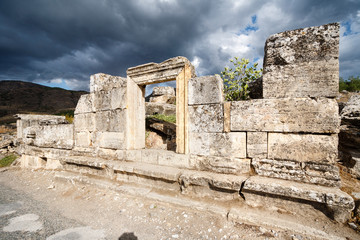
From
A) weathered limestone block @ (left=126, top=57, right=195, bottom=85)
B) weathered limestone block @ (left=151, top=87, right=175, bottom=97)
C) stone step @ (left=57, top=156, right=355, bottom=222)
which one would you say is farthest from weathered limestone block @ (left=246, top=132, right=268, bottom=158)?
weathered limestone block @ (left=151, top=87, right=175, bottom=97)

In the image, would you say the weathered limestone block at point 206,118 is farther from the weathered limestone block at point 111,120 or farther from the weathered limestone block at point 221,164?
the weathered limestone block at point 111,120

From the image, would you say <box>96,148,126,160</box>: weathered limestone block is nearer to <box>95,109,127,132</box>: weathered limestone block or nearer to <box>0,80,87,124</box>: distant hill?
<box>95,109,127,132</box>: weathered limestone block

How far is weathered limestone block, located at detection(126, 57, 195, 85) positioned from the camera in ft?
11.5

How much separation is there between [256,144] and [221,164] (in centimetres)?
69

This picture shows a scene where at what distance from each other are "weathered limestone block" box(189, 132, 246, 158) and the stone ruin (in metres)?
0.02

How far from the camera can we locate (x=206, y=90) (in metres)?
3.12

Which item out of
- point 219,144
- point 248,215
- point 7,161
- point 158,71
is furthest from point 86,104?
point 7,161

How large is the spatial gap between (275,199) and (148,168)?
7.33ft

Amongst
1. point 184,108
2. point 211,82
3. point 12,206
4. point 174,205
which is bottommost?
point 12,206

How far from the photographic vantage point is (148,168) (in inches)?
131

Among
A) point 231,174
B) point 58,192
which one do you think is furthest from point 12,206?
point 231,174

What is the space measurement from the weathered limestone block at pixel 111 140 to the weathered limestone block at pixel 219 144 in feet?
5.86

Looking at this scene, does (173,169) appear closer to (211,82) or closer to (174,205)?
(174,205)

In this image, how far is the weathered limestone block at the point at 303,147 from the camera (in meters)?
2.37
